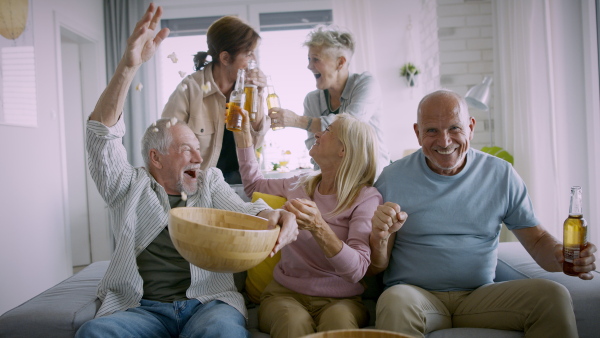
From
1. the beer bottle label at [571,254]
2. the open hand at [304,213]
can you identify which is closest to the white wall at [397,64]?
the beer bottle label at [571,254]

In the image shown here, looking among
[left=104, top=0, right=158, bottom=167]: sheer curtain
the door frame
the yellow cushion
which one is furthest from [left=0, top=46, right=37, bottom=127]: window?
the yellow cushion

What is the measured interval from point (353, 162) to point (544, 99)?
2318 mm

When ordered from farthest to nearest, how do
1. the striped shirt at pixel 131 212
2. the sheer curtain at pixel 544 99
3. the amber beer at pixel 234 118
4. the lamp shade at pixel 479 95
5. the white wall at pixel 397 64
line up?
the white wall at pixel 397 64
the lamp shade at pixel 479 95
the sheer curtain at pixel 544 99
the amber beer at pixel 234 118
the striped shirt at pixel 131 212

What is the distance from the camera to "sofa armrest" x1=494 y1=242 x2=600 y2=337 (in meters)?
1.68

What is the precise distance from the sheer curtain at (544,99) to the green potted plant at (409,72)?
1210mm

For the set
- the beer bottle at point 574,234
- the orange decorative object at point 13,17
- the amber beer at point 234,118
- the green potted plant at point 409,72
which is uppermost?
the orange decorative object at point 13,17

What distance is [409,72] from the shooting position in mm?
5367

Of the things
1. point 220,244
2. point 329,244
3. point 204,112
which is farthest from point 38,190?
point 220,244

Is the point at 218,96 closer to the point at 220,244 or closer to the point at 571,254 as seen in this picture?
the point at 220,244

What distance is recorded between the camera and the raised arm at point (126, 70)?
1.65 m

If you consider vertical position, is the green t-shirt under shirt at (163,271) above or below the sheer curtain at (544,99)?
below

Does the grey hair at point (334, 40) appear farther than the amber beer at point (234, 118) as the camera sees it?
Yes

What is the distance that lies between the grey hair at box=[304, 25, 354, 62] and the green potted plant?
107 inches

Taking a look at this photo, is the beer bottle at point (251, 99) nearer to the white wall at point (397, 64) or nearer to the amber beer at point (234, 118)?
the amber beer at point (234, 118)
